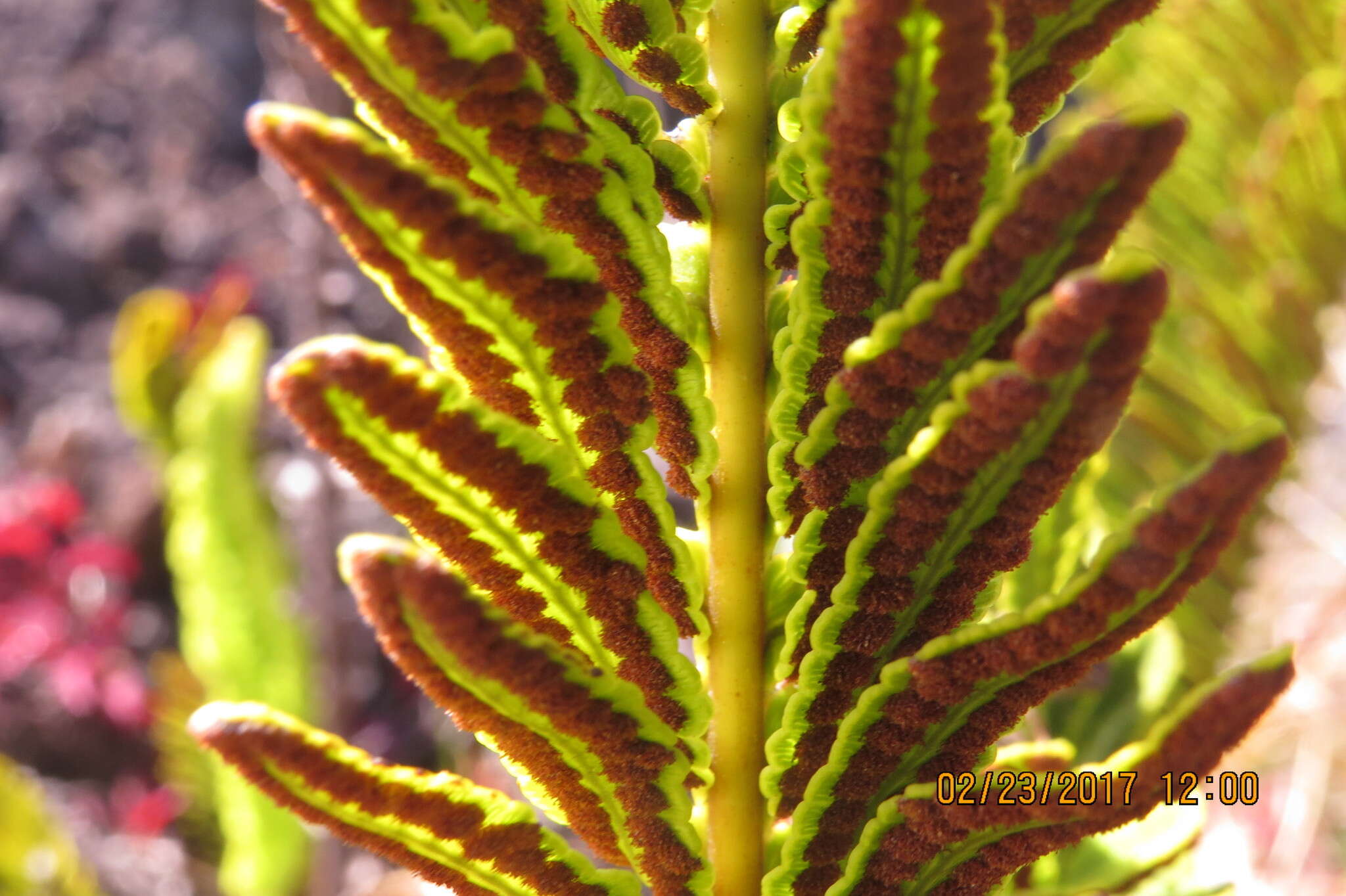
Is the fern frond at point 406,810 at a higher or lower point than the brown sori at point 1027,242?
lower

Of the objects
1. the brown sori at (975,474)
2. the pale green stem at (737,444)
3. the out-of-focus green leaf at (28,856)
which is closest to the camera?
the brown sori at (975,474)

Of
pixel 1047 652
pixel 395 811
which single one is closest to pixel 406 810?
pixel 395 811

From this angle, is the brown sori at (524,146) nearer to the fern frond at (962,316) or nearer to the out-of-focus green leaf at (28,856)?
the fern frond at (962,316)

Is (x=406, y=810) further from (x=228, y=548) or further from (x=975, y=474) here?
(x=228, y=548)

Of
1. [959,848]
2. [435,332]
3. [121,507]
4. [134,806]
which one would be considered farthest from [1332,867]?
[121,507]

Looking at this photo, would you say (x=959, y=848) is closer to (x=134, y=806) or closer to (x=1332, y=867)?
(x=1332, y=867)

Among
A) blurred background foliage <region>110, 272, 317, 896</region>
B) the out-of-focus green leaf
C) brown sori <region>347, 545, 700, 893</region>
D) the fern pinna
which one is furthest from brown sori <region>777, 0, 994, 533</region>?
blurred background foliage <region>110, 272, 317, 896</region>

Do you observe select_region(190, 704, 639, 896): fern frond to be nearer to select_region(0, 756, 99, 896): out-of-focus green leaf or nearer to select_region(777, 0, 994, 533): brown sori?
select_region(777, 0, 994, 533): brown sori

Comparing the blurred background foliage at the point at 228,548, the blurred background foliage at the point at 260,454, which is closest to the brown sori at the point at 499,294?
the blurred background foliage at the point at 260,454
